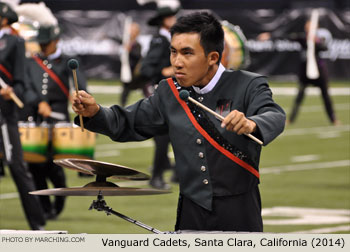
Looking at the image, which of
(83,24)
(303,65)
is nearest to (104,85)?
(83,24)

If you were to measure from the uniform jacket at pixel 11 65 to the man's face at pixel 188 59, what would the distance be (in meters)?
4.16

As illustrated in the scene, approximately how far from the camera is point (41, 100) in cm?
1027

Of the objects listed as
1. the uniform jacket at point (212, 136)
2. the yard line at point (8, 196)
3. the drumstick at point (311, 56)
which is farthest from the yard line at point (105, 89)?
the uniform jacket at point (212, 136)

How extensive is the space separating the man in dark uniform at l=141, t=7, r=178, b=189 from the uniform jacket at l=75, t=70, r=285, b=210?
22.2ft

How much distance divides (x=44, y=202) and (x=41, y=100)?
3.46 feet

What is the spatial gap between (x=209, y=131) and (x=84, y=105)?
62cm

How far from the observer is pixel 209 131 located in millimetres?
4738

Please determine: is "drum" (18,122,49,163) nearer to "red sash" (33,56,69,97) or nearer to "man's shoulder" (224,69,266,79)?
"red sash" (33,56,69,97)

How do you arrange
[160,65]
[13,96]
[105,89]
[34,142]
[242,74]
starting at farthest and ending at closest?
1. [105,89]
2. [160,65]
3. [34,142]
4. [13,96]
5. [242,74]

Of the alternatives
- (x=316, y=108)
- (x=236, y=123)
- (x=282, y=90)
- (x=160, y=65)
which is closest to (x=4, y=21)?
(x=160, y=65)

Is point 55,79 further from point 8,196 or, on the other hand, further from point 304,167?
point 304,167

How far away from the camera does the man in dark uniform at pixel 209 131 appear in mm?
4668

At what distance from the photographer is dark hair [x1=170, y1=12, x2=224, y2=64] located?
4699 millimetres

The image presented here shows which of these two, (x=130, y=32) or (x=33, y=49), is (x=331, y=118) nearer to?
(x=130, y=32)
